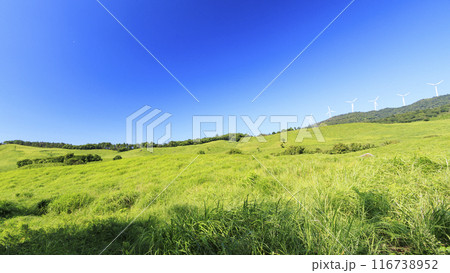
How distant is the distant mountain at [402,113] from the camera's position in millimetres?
42031

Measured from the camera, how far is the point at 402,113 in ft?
167

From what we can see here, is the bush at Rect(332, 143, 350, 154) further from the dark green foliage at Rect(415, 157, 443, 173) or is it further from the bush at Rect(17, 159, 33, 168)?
the bush at Rect(17, 159, 33, 168)

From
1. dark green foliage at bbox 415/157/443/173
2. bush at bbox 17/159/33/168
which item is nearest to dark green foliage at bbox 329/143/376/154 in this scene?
dark green foliage at bbox 415/157/443/173

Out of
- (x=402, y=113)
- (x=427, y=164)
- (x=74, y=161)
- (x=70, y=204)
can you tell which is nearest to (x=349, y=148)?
(x=427, y=164)

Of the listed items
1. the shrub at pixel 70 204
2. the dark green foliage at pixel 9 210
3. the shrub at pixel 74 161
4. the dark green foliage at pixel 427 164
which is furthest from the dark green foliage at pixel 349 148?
the shrub at pixel 74 161

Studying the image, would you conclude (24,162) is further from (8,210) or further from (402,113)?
(402,113)

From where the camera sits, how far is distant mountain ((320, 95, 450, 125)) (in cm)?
4203

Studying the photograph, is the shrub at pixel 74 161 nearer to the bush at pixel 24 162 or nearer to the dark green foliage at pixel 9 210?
the bush at pixel 24 162

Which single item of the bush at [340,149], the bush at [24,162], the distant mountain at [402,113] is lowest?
the bush at [24,162]

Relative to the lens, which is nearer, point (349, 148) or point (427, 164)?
point (427, 164)

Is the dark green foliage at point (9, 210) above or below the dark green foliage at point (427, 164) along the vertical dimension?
below

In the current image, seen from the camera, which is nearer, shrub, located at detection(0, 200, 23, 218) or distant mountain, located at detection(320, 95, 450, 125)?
shrub, located at detection(0, 200, 23, 218)
